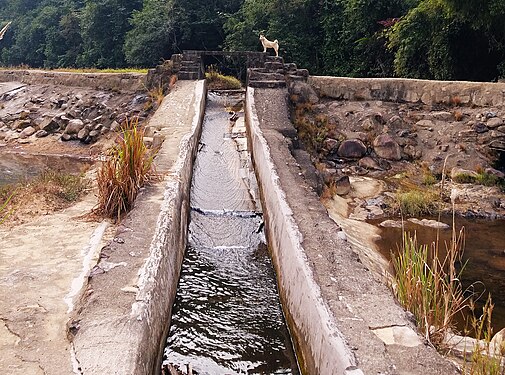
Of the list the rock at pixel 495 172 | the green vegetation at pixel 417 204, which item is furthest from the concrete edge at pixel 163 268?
the rock at pixel 495 172

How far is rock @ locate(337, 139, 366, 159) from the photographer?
1002cm

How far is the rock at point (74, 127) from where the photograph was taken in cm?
1410

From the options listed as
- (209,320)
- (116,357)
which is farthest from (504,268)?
(116,357)

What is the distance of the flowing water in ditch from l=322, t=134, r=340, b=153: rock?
257 cm

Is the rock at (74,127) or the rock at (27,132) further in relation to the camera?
the rock at (27,132)

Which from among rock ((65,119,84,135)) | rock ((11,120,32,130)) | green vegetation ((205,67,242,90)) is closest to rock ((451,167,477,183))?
green vegetation ((205,67,242,90))

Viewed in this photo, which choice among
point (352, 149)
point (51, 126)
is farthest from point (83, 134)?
point (352, 149)

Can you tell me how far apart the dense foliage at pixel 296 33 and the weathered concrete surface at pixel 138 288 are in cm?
846

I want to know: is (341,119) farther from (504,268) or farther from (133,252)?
(133,252)

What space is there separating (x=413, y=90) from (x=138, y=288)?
28.9ft

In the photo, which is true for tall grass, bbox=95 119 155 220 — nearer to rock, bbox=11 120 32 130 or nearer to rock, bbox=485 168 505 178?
rock, bbox=485 168 505 178

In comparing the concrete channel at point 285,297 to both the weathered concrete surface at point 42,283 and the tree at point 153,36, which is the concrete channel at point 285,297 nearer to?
the weathered concrete surface at point 42,283

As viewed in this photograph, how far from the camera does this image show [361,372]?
2662 mm

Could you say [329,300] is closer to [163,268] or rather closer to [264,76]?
[163,268]
